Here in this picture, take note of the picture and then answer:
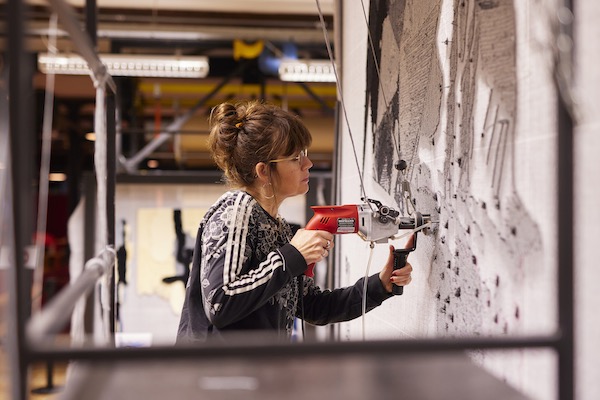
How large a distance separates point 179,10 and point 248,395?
5.09 meters

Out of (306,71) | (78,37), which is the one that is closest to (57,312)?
(78,37)

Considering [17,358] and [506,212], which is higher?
[506,212]

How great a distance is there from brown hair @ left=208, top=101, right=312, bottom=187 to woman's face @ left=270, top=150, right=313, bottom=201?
2 centimetres

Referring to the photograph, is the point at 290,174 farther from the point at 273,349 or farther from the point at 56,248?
the point at 56,248

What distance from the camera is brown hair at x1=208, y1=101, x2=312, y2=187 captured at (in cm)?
167

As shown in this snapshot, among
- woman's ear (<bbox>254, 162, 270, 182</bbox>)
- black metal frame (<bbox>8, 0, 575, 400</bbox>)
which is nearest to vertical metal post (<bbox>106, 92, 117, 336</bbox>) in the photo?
woman's ear (<bbox>254, 162, 270, 182</bbox>)

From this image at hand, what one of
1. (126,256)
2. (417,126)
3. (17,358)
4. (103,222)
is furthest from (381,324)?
(126,256)

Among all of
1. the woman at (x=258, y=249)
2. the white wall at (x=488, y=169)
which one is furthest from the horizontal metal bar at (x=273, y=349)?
the woman at (x=258, y=249)

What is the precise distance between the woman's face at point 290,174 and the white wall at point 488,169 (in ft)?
0.94

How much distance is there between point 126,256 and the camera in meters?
4.12

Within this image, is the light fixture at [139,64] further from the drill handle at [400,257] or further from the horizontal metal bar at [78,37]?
the drill handle at [400,257]

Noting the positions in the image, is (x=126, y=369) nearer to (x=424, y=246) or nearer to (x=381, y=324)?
(x=424, y=246)

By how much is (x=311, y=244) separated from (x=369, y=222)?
173 millimetres

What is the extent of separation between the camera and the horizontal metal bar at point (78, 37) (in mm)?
923
